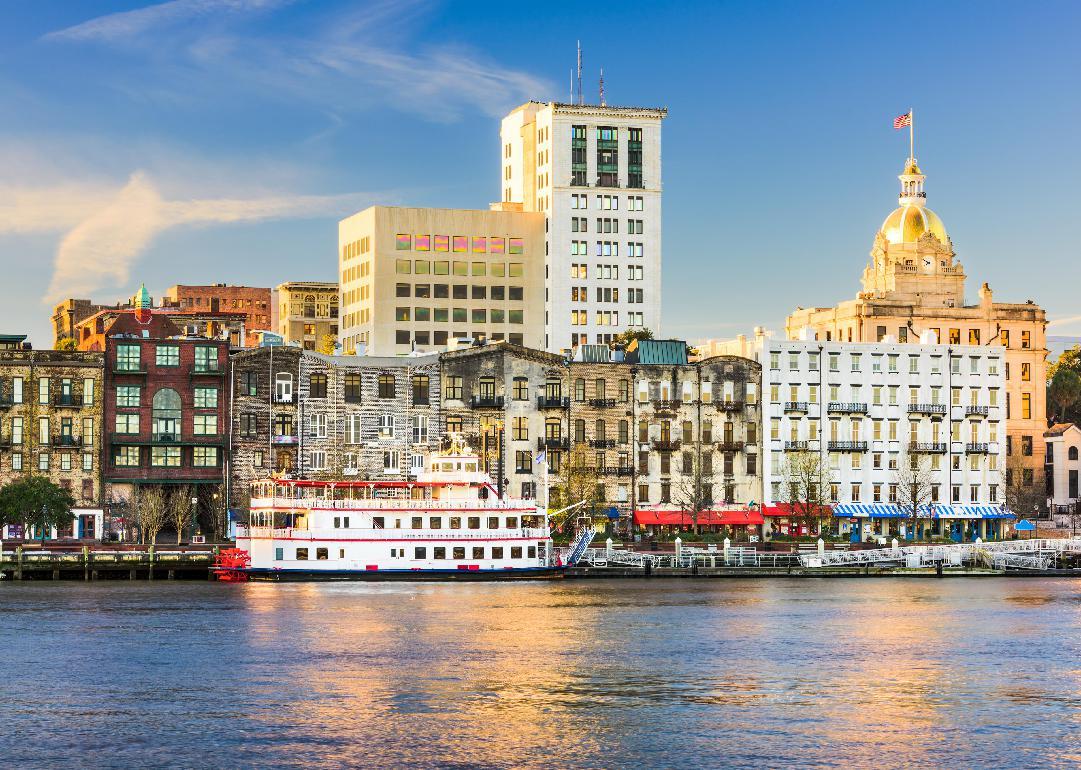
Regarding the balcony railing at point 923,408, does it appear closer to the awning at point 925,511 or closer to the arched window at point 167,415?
the awning at point 925,511

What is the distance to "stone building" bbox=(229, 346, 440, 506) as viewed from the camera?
14662cm

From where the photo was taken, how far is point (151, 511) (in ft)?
459

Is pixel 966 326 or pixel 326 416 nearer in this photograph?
pixel 326 416

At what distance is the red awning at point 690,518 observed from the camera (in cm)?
15550

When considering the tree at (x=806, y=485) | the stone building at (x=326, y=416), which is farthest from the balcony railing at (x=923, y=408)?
the stone building at (x=326, y=416)

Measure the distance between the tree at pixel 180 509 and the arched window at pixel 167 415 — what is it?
4.17 meters

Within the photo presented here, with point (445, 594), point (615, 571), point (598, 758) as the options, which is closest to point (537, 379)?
point (615, 571)

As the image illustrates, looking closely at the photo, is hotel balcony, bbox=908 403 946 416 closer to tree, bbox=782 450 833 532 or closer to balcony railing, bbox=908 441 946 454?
balcony railing, bbox=908 441 946 454

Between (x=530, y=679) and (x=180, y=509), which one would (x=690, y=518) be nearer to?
(x=180, y=509)

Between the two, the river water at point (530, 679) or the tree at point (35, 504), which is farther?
the tree at point (35, 504)

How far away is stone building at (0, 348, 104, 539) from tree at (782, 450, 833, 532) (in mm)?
56328

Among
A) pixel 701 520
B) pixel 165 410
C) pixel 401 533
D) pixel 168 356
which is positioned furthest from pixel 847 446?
pixel 168 356

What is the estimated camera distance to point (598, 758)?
5994cm

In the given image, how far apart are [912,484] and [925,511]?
3.95 m
